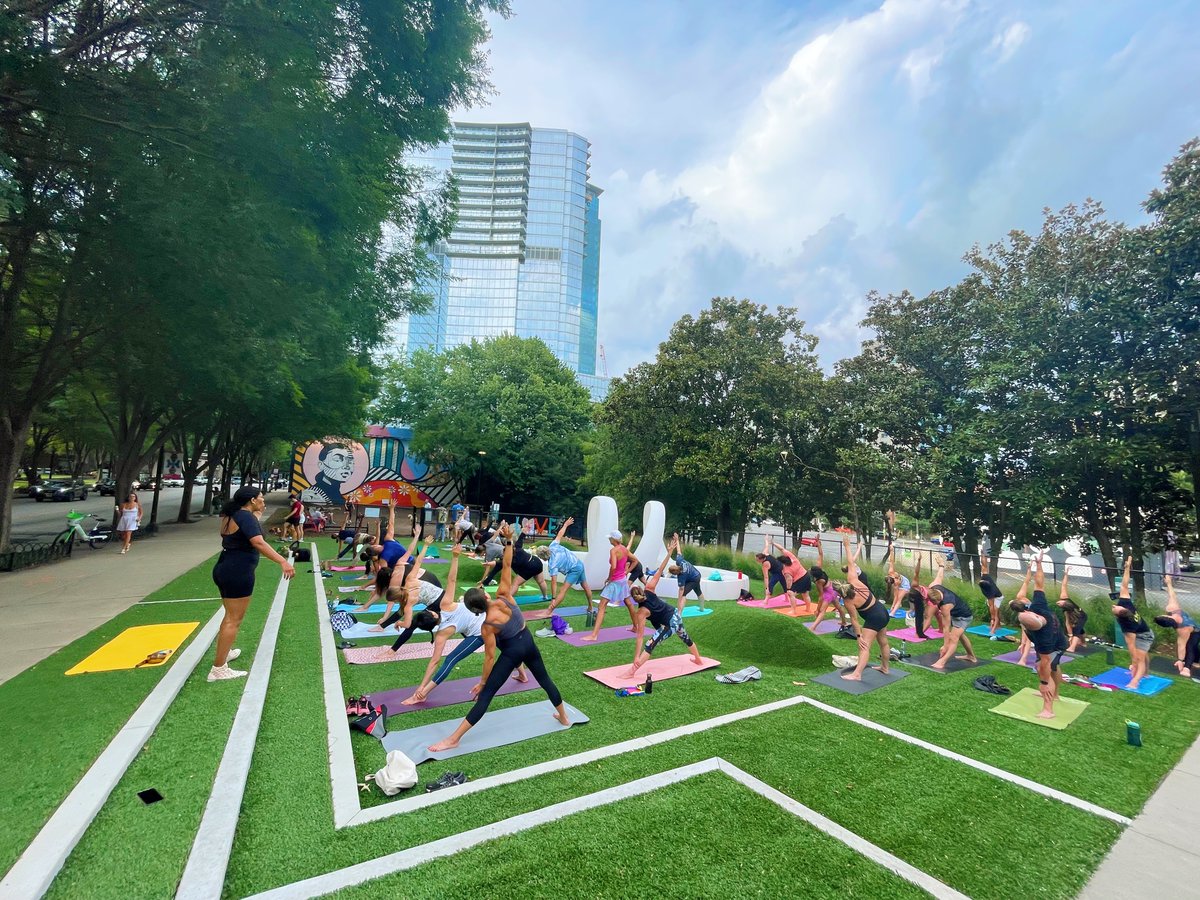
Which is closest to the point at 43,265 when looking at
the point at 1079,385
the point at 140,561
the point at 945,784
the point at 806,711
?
the point at 140,561

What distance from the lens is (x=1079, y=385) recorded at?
13398 mm

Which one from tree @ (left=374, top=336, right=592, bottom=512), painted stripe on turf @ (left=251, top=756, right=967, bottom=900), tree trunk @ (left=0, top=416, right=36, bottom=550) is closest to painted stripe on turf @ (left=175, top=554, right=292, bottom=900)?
painted stripe on turf @ (left=251, top=756, right=967, bottom=900)

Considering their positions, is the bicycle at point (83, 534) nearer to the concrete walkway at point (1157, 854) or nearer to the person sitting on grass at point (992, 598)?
the concrete walkway at point (1157, 854)

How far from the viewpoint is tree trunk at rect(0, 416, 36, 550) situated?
13.6 metres

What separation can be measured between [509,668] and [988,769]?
4.91 m

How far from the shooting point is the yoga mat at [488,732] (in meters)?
5.21

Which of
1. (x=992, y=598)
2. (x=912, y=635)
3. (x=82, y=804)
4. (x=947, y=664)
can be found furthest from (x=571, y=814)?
(x=992, y=598)

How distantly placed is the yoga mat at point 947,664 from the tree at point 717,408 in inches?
523

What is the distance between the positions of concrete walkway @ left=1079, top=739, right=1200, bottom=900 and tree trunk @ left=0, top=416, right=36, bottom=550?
2125 centimetres

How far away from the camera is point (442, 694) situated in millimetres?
6848

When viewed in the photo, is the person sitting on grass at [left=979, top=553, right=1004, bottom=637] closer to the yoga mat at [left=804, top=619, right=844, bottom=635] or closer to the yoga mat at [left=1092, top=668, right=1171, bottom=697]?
the yoga mat at [left=1092, top=668, right=1171, bottom=697]

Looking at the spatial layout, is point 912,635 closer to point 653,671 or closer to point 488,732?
point 653,671

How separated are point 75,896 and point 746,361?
960 inches

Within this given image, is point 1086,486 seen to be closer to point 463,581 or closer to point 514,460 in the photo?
point 463,581
